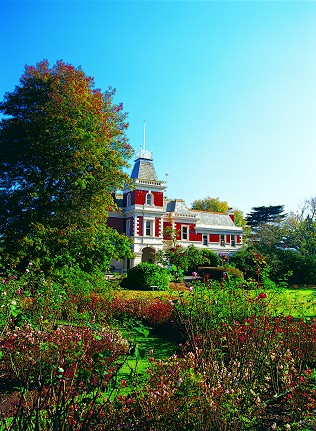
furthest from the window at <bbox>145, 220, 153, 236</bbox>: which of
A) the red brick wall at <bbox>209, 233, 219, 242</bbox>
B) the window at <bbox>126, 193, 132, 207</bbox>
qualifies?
the red brick wall at <bbox>209, 233, 219, 242</bbox>

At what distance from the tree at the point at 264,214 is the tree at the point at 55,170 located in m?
48.6

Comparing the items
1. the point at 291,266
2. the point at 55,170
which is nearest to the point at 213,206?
the point at 291,266

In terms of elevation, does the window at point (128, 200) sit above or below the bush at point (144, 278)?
above

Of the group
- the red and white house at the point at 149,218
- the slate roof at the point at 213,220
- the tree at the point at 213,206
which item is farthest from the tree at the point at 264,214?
the red and white house at the point at 149,218

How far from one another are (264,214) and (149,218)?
3288 centimetres

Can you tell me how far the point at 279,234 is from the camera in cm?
4181

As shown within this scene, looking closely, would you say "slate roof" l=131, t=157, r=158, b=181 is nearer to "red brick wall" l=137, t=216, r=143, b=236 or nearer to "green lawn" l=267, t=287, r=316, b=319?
"red brick wall" l=137, t=216, r=143, b=236

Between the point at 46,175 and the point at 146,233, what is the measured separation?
20665 mm

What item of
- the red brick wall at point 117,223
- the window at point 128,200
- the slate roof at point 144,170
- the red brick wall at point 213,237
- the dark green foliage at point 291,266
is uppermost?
the slate roof at point 144,170

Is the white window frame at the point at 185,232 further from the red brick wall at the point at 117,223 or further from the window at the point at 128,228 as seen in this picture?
the red brick wall at the point at 117,223

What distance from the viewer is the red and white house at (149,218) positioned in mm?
35188

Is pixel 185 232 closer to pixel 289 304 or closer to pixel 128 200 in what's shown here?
pixel 128 200

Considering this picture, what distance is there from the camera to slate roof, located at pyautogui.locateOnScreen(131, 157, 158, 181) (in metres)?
36.6

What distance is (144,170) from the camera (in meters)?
37.0
